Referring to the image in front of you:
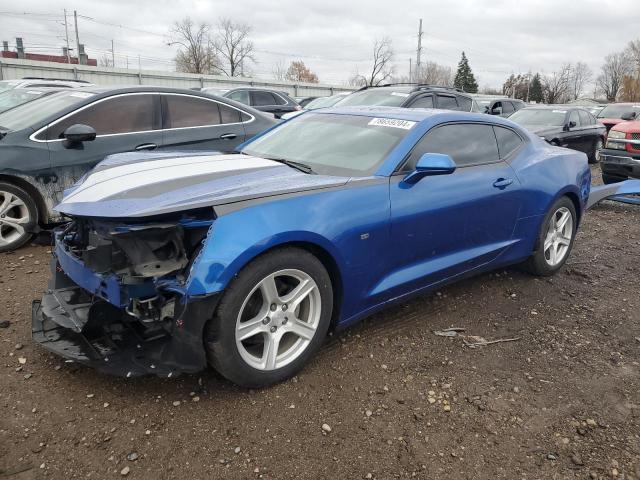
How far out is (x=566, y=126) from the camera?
35.0 ft

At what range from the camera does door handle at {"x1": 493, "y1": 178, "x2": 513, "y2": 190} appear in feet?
12.2

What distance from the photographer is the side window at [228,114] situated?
18.9ft

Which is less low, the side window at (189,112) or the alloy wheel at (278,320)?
the side window at (189,112)

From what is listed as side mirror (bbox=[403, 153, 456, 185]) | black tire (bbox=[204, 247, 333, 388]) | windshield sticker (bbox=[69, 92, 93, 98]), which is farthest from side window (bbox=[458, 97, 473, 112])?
black tire (bbox=[204, 247, 333, 388])

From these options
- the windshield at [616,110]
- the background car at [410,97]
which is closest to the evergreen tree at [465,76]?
the windshield at [616,110]

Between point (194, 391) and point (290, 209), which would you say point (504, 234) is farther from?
point (194, 391)

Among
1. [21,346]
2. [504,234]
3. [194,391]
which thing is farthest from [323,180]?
[21,346]

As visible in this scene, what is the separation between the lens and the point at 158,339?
253 centimetres

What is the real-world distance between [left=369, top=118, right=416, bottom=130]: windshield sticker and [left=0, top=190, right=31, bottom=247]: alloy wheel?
3306 millimetres

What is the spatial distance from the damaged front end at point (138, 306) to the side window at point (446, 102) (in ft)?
25.3

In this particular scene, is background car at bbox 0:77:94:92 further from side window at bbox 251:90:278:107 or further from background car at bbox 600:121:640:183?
background car at bbox 600:121:640:183

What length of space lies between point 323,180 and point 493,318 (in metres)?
1.82

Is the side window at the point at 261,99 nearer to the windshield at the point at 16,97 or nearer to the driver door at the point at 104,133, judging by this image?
the windshield at the point at 16,97

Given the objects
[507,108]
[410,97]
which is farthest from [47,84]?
[507,108]
